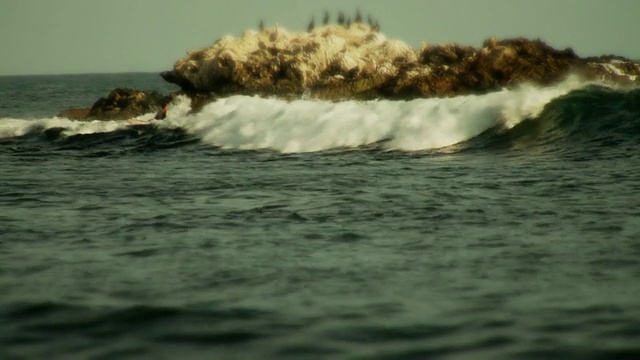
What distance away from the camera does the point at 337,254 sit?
9.92 metres

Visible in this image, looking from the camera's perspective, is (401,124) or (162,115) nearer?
(401,124)

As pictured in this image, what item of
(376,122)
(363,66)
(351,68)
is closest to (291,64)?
(351,68)

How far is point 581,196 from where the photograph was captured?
13.2 metres

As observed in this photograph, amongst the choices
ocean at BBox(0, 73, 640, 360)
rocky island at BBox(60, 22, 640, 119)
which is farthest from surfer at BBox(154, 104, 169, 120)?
ocean at BBox(0, 73, 640, 360)

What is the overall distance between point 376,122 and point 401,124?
1156 millimetres

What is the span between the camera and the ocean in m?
6.95

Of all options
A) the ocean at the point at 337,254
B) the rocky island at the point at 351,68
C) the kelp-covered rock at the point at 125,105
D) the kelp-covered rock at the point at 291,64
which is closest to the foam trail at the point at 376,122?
the rocky island at the point at 351,68

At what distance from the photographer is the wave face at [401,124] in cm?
2277

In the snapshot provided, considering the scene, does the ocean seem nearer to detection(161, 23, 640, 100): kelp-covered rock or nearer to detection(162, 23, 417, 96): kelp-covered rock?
detection(161, 23, 640, 100): kelp-covered rock

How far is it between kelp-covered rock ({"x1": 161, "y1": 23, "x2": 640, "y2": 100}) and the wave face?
1.80 meters

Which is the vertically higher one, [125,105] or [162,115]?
[125,105]

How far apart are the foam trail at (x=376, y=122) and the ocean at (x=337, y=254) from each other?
79.3 inches

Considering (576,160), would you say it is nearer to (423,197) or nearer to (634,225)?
(423,197)

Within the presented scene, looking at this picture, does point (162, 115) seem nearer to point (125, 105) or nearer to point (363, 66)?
point (125, 105)
